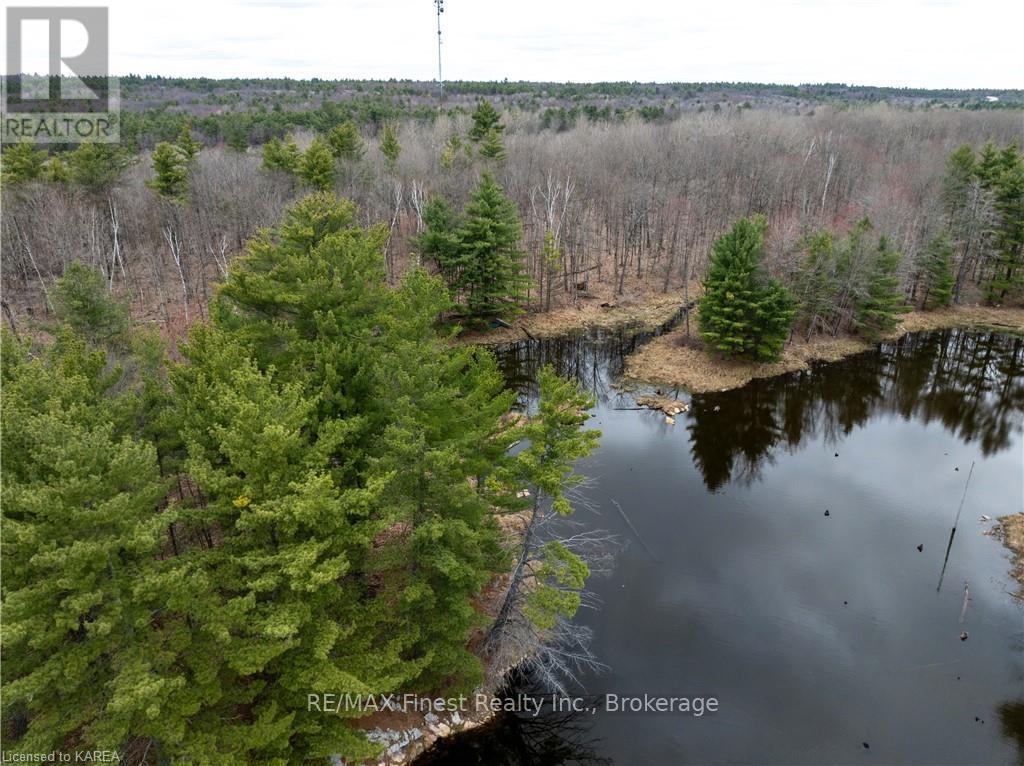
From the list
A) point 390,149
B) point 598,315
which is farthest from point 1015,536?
point 390,149

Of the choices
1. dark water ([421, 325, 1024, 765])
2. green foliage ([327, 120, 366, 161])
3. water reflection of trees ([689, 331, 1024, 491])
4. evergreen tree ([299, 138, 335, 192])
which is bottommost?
dark water ([421, 325, 1024, 765])

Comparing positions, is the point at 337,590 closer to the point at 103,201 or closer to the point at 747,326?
the point at 747,326

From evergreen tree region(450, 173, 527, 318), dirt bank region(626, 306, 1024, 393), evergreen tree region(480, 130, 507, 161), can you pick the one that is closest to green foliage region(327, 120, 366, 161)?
evergreen tree region(480, 130, 507, 161)

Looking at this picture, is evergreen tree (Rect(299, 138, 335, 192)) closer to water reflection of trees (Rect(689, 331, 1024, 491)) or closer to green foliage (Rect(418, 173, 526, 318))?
green foliage (Rect(418, 173, 526, 318))

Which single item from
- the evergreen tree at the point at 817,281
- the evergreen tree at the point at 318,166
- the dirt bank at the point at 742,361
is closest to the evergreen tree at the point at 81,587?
the dirt bank at the point at 742,361

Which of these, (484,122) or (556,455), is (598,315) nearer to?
(484,122)

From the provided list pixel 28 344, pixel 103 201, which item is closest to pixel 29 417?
pixel 28 344

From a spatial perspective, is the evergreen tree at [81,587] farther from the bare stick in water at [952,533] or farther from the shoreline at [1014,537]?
the shoreline at [1014,537]
